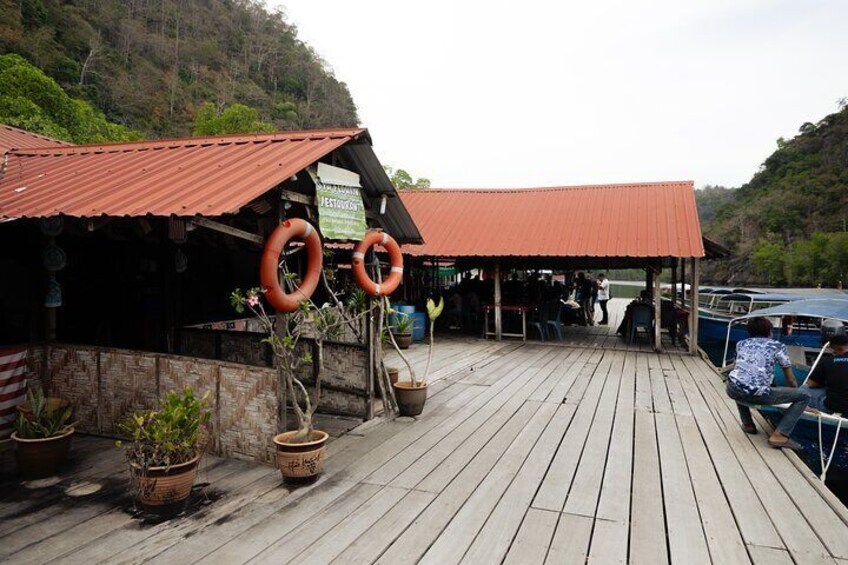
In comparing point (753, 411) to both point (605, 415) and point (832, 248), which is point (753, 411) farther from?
point (832, 248)

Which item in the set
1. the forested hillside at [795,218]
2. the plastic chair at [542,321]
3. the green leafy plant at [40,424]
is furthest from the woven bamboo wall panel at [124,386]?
the forested hillside at [795,218]

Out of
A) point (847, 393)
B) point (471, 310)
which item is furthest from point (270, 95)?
point (847, 393)

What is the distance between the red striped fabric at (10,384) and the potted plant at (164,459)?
96.2 inches

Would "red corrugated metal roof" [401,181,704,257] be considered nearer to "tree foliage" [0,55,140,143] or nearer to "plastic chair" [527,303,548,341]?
"plastic chair" [527,303,548,341]

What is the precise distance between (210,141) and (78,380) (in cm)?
293

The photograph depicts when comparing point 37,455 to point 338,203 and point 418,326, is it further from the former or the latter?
point 418,326

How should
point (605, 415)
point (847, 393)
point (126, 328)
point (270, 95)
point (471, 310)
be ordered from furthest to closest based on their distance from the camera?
point (270, 95), point (471, 310), point (126, 328), point (605, 415), point (847, 393)

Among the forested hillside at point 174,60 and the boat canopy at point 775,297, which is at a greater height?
the forested hillside at point 174,60

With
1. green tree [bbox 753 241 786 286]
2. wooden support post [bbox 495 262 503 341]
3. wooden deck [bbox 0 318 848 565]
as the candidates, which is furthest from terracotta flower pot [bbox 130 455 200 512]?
green tree [bbox 753 241 786 286]

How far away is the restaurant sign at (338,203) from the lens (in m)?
4.91

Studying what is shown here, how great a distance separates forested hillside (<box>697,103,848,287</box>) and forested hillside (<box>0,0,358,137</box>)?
5138 cm

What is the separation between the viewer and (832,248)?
38344 mm

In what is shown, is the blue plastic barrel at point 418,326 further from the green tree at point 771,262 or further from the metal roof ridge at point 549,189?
the green tree at point 771,262

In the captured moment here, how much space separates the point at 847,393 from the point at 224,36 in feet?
276
